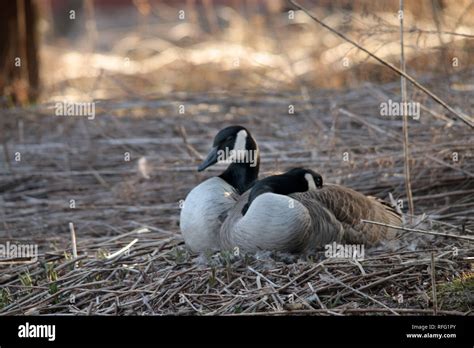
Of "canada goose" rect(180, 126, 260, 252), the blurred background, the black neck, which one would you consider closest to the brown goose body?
"canada goose" rect(180, 126, 260, 252)

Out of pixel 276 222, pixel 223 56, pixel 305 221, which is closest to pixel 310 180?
pixel 305 221

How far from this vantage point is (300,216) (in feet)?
→ 16.6

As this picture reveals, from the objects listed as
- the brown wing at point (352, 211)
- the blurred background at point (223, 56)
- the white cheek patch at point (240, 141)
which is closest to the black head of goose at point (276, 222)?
the brown wing at point (352, 211)

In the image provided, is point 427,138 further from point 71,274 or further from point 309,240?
point 71,274

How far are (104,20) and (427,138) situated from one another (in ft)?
51.0

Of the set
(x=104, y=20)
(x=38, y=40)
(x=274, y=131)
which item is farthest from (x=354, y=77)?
(x=104, y=20)

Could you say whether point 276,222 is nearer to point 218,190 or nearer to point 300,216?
point 300,216

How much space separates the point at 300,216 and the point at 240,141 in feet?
3.47

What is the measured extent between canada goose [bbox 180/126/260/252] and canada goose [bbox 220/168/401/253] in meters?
0.14

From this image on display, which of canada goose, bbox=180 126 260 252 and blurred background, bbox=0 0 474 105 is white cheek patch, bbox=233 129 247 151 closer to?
canada goose, bbox=180 126 260 252

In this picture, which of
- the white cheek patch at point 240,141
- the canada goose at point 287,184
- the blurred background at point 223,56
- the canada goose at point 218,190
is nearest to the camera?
the canada goose at point 287,184

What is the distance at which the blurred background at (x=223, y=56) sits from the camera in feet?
31.8

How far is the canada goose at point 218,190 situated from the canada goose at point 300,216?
14 centimetres

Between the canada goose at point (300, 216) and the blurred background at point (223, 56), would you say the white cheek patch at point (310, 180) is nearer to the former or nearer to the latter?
the canada goose at point (300, 216)
